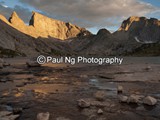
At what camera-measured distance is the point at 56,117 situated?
82.0ft

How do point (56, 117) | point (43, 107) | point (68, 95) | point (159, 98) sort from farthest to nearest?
point (68, 95), point (159, 98), point (43, 107), point (56, 117)

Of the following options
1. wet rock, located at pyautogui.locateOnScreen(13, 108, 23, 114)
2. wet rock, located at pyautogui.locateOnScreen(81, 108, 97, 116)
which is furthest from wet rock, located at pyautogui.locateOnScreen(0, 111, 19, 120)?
wet rock, located at pyautogui.locateOnScreen(81, 108, 97, 116)

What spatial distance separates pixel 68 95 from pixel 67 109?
8.58 meters

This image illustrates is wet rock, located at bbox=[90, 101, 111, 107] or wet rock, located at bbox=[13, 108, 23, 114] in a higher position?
wet rock, located at bbox=[90, 101, 111, 107]

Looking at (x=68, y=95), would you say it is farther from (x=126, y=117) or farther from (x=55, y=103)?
(x=126, y=117)

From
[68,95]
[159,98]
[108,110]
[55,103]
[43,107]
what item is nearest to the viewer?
[108,110]

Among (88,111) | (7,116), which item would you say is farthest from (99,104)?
(7,116)

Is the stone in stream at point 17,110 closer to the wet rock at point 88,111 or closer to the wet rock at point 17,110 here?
the wet rock at point 17,110

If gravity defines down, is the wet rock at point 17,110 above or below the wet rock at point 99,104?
below

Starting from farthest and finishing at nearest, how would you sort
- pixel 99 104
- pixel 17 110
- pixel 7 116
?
pixel 99 104 < pixel 17 110 < pixel 7 116

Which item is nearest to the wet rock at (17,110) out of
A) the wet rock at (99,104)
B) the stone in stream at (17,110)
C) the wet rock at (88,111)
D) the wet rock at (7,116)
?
the stone in stream at (17,110)

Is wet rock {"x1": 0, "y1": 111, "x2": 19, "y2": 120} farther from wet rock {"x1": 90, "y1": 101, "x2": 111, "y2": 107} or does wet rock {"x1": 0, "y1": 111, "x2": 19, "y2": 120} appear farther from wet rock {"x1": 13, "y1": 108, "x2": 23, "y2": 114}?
wet rock {"x1": 90, "y1": 101, "x2": 111, "y2": 107}

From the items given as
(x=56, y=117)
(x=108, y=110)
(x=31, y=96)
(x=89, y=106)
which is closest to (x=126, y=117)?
(x=108, y=110)

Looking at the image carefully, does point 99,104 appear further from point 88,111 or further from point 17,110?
point 17,110
